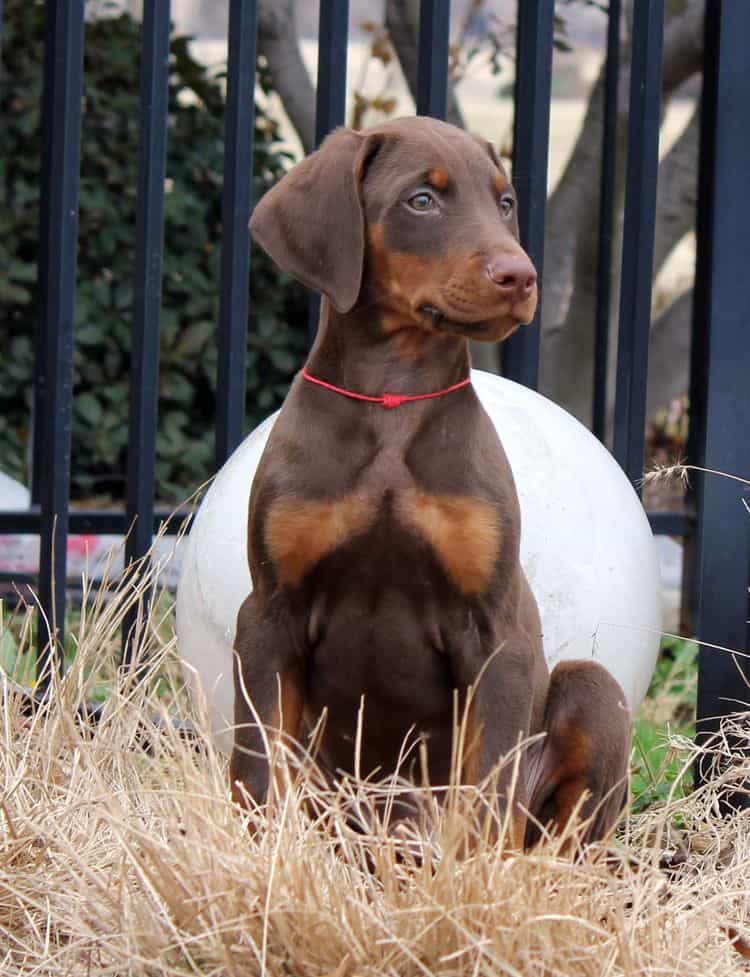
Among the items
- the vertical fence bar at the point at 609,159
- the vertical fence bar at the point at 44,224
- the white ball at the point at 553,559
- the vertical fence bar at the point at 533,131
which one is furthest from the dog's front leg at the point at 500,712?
the vertical fence bar at the point at 609,159

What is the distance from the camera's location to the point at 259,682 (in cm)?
274

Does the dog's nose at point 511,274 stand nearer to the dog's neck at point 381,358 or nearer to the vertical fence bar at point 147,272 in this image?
the dog's neck at point 381,358

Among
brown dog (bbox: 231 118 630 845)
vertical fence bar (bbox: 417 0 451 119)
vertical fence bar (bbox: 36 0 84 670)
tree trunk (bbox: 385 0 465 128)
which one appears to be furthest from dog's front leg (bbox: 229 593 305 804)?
tree trunk (bbox: 385 0 465 128)

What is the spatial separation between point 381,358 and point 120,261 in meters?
4.46

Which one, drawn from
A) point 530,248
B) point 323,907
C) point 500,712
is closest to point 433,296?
point 500,712

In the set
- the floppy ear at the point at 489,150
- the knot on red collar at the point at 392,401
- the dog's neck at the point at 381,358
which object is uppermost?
the floppy ear at the point at 489,150

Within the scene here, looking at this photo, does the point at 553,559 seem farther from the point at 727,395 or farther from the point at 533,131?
the point at 533,131

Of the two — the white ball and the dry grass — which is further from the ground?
the white ball

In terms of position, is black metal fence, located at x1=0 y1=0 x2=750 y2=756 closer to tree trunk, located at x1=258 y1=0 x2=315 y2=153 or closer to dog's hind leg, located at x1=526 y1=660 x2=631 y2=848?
dog's hind leg, located at x1=526 y1=660 x2=631 y2=848

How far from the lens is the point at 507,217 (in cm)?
279

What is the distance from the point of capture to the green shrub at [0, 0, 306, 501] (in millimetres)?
6875

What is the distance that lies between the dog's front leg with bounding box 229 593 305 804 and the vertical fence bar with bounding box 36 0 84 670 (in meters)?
1.03

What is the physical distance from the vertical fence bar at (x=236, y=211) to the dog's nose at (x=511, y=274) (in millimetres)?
1326

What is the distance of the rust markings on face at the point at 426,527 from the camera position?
2.63 m
